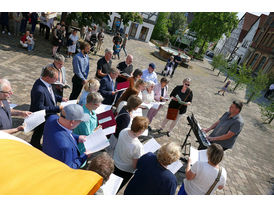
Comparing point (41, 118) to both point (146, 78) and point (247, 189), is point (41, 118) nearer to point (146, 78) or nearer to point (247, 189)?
point (146, 78)

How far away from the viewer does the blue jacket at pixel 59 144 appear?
7.74 feet

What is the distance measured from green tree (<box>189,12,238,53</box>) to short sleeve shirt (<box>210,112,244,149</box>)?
3319cm

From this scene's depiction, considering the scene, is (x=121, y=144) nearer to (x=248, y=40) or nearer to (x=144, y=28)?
(x=144, y=28)

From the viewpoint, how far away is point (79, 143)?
311 centimetres

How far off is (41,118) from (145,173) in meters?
1.85

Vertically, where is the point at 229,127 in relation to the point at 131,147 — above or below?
above

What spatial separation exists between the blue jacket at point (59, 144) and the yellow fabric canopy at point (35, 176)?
1.00 metres

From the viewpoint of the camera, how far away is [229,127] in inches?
176

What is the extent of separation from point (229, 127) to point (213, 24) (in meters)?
33.9

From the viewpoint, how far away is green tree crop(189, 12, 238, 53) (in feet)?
107

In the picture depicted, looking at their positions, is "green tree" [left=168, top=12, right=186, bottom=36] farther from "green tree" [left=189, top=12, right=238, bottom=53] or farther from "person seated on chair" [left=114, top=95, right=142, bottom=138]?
"person seated on chair" [left=114, top=95, right=142, bottom=138]

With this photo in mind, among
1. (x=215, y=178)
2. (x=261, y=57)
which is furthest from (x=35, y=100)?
(x=261, y=57)

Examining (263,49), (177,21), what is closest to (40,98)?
(263,49)

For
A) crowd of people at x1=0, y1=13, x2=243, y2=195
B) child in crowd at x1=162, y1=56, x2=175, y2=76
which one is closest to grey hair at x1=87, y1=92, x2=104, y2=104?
crowd of people at x1=0, y1=13, x2=243, y2=195
